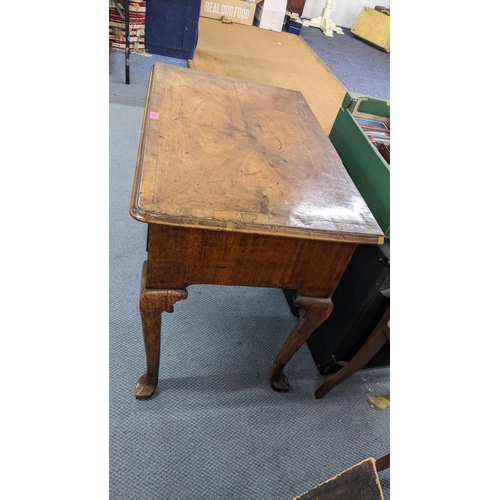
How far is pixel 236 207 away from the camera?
28.9 inches

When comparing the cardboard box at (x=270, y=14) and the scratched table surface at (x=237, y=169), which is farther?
the cardboard box at (x=270, y=14)

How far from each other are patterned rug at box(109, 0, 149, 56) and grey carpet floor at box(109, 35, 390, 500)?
216 cm

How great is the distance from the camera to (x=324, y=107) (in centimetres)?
315

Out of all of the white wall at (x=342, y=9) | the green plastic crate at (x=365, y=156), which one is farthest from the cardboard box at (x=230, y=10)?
the green plastic crate at (x=365, y=156)

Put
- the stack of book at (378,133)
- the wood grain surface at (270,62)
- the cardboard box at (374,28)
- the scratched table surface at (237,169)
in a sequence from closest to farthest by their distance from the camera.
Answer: the scratched table surface at (237,169) → the stack of book at (378,133) → the wood grain surface at (270,62) → the cardboard box at (374,28)

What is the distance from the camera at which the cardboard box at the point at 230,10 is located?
4418 mm

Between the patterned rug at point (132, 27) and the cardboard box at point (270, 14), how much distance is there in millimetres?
2109

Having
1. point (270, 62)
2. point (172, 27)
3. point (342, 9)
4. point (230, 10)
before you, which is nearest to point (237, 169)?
point (172, 27)

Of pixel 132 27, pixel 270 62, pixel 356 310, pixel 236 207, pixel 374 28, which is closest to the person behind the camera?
pixel 236 207

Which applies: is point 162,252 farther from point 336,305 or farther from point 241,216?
point 336,305

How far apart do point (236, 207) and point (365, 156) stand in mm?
674

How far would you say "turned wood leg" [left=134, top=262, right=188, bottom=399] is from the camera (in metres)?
0.84

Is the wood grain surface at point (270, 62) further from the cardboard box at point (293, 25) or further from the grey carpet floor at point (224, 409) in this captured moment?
the grey carpet floor at point (224, 409)

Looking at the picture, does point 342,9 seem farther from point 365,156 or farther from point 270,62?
point 365,156
